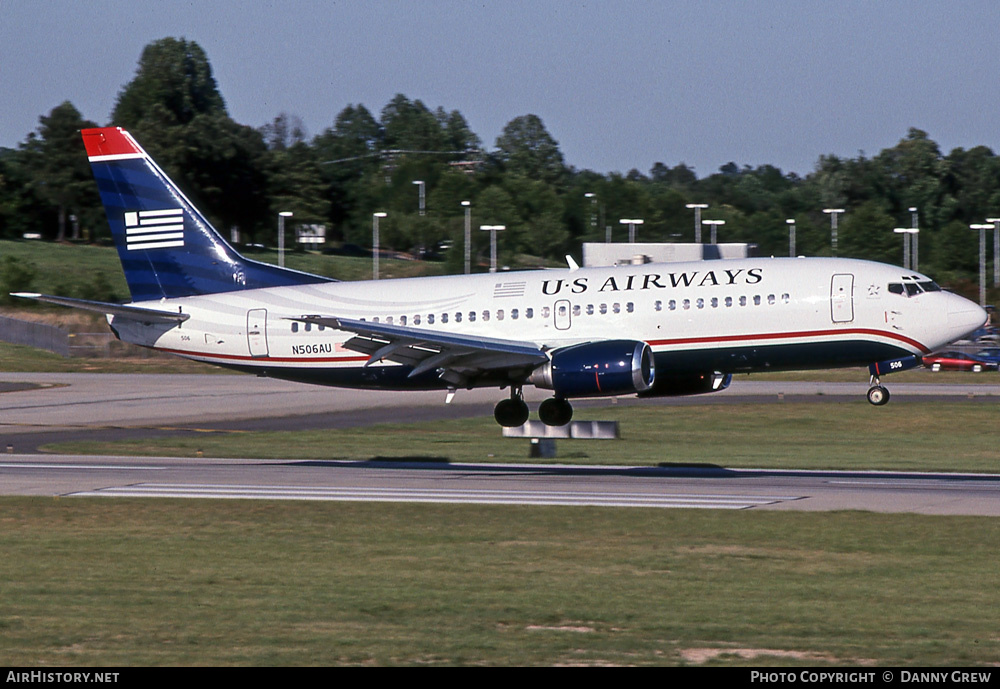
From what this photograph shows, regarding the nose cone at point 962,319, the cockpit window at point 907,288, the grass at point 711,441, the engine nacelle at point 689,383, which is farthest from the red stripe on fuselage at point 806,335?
the grass at point 711,441

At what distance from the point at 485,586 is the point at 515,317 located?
17.3 m

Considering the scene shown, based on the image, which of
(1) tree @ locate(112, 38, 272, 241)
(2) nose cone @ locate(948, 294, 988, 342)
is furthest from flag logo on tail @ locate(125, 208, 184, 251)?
(1) tree @ locate(112, 38, 272, 241)

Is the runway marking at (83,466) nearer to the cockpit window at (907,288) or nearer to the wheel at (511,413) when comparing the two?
the wheel at (511,413)

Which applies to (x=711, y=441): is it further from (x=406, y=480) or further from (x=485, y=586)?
(x=485, y=586)

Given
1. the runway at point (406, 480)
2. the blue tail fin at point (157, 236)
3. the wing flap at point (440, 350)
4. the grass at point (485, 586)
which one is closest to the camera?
the grass at point (485, 586)

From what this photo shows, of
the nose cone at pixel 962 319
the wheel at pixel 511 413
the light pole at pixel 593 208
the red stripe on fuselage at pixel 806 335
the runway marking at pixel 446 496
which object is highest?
the light pole at pixel 593 208

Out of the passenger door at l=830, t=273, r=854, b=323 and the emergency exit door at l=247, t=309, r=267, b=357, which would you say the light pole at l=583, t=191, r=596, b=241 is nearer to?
the emergency exit door at l=247, t=309, r=267, b=357

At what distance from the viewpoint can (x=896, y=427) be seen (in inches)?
2312

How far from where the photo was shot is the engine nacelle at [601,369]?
36156mm

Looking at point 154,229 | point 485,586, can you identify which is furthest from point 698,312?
point 154,229

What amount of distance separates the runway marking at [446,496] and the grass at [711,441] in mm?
9755

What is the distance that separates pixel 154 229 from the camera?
144ft

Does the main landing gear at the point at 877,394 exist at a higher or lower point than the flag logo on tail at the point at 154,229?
lower
